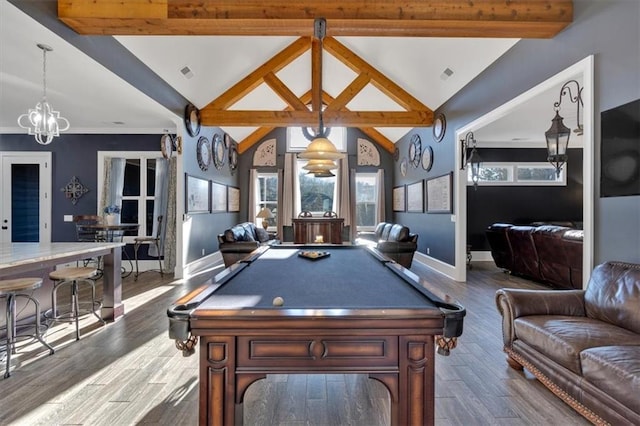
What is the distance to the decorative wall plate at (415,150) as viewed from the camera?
7.13 m

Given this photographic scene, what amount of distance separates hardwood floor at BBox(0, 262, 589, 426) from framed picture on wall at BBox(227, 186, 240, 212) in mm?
5274

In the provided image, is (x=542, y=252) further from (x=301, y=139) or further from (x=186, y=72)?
(x=301, y=139)

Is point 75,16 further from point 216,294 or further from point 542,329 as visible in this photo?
point 542,329

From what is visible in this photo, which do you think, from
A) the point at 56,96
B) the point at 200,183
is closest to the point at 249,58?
the point at 200,183

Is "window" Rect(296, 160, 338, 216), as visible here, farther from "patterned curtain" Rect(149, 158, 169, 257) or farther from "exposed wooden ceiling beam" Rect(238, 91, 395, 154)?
"patterned curtain" Rect(149, 158, 169, 257)

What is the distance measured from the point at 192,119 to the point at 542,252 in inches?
235

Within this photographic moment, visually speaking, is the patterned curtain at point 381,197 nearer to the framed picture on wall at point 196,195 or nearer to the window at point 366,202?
the window at point 366,202

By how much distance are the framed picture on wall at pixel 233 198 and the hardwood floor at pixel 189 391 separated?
17.3ft

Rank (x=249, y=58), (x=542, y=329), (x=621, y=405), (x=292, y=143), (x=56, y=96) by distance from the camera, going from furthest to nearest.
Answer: (x=292, y=143) < (x=249, y=58) < (x=56, y=96) < (x=542, y=329) < (x=621, y=405)

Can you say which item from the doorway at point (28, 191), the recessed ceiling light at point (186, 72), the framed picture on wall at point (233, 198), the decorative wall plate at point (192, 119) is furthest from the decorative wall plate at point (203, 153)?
the doorway at point (28, 191)

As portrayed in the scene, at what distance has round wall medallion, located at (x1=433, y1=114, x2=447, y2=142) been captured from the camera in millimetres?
5891

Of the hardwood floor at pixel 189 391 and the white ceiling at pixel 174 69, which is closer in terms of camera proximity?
the hardwood floor at pixel 189 391

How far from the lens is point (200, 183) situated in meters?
6.19

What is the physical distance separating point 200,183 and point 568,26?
571 centimetres
